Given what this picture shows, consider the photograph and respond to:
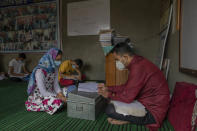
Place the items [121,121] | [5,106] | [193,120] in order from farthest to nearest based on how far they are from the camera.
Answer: [5,106], [121,121], [193,120]

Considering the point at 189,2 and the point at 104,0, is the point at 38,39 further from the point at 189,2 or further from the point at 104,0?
the point at 189,2

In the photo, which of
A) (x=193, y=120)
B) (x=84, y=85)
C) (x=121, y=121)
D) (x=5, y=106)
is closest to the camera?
(x=193, y=120)

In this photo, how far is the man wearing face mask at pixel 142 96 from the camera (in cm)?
121

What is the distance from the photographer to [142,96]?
1319mm

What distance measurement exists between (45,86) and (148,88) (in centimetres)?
119

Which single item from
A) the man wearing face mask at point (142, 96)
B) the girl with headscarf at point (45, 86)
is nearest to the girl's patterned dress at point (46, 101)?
the girl with headscarf at point (45, 86)

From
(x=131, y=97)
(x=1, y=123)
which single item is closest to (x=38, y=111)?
(x=1, y=123)

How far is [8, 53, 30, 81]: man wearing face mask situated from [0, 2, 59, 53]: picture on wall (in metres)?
0.41

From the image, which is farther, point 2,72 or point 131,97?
point 2,72

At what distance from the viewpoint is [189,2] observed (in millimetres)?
1304

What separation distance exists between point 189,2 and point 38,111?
2.02 metres

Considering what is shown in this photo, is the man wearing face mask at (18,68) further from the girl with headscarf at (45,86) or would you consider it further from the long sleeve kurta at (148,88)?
the long sleeve kurta at (148,88)

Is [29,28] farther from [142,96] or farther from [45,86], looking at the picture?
[142,96]

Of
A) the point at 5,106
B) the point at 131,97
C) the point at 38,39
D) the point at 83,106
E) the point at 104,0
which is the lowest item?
the point at 5,106
